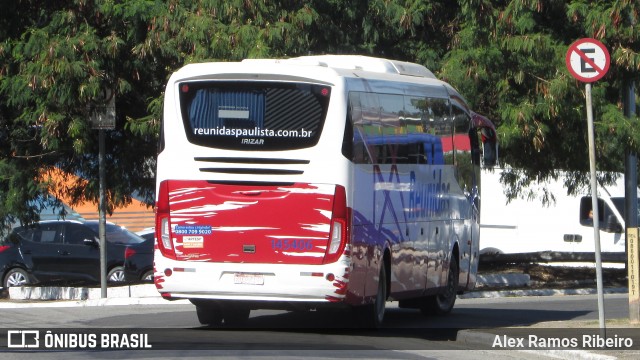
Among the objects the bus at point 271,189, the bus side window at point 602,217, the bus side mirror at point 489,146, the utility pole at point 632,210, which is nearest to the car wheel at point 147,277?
the bus side window at point 602,217

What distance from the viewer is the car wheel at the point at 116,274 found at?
92.8ft

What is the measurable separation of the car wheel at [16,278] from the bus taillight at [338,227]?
601 inches

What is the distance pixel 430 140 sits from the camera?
1780 centimetres

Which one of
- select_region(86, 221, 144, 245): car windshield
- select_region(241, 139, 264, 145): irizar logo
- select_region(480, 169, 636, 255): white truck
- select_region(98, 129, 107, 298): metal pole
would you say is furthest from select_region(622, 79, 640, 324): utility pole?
select_region(86, 221, 144, 245): car windshield

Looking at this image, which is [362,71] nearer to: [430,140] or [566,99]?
[430,140]

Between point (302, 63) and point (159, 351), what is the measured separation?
15.7ft

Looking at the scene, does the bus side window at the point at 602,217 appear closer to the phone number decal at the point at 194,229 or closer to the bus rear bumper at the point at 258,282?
the bus rear bumper at the point at 258,282

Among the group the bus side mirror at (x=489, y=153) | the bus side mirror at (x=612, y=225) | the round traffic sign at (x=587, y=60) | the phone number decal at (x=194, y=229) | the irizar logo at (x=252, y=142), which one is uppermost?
the round traffic sign at (x=587, y=60)

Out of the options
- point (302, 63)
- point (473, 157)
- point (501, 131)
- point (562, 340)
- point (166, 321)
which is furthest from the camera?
point (501, 131)

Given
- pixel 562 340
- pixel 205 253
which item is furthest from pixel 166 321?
pixel 562 340

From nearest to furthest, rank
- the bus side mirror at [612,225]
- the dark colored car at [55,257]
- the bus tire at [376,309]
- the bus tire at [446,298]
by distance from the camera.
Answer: the bus tire at [376,309] → the bus tire at [446,298] → the dark colored car at [55,257] → the bus side mirror at [612,225]

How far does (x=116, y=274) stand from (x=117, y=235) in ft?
4.12

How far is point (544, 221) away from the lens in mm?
34562

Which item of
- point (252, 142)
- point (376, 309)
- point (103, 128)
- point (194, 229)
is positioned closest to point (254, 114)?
point (252, 142)
